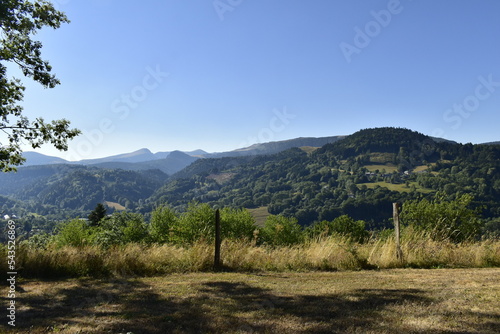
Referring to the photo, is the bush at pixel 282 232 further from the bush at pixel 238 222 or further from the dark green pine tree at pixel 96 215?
the dark green pine tree at pixel 96 215

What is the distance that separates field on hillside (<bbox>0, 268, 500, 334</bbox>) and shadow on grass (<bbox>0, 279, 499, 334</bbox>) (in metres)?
0.02

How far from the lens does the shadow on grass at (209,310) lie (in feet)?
14.2

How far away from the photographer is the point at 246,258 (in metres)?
9.91

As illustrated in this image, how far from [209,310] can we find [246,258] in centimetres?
476

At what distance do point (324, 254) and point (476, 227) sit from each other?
13331 mm

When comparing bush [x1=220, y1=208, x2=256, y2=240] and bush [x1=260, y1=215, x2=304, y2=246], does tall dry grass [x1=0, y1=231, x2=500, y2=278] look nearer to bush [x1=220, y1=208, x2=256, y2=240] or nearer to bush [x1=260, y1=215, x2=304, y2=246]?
bush [x1=220, y1=208, x2=256, y2=240]

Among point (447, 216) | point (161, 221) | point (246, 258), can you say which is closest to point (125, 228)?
point (161, 221)

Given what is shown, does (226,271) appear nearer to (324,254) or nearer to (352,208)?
(324,254)

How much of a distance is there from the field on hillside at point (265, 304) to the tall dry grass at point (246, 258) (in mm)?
868

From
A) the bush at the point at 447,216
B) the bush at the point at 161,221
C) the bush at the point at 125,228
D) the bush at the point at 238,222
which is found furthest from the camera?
the bush at the point at 238,222

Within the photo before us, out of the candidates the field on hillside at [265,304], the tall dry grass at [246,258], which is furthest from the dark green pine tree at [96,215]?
the field on hillside at [265,304]

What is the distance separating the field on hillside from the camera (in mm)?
4340

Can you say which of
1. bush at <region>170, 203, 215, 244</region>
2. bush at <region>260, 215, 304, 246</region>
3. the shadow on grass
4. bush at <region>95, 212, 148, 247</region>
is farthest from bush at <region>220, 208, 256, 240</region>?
the shadow on grass

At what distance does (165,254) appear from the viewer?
9625 millimetres
